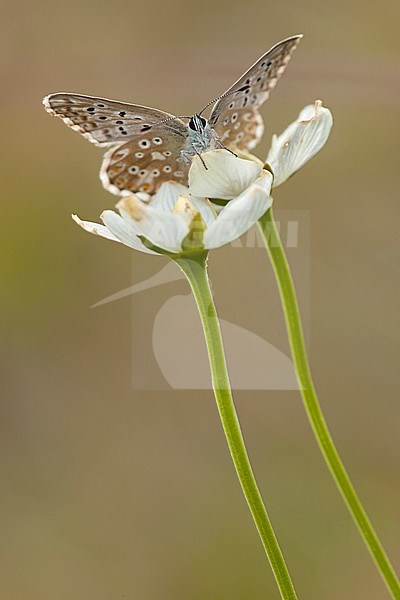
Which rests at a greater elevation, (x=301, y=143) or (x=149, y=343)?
(x=301, y=143)

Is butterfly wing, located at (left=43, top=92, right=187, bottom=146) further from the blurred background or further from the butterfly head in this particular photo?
the blurred background

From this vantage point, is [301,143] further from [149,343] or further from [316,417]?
[149,343]

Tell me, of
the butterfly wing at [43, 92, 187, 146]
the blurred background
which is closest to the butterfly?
the butterfly wing at [43, 92, 187, 146]

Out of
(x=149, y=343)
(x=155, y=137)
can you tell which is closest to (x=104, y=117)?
(x=155, y=137)

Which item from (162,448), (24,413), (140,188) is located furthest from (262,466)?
(140,188)

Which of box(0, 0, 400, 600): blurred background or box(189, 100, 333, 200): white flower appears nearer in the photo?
box(189, 100, 333, 200): white flower

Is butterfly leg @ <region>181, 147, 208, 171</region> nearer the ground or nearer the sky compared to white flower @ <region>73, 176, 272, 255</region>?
nearer the sky

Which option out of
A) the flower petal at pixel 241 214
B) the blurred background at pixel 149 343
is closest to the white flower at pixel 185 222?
the flower petal at pixel 241 214
